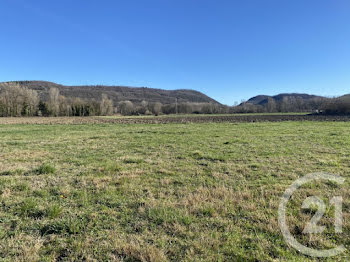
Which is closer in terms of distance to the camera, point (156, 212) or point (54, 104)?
point (156, 212)

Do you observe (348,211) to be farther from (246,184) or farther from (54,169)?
(54,169)

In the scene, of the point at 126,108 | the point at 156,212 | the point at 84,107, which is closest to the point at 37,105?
the point at 84,107

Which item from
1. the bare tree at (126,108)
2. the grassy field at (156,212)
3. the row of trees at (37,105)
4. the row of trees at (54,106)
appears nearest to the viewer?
the grassy field at (156,212)

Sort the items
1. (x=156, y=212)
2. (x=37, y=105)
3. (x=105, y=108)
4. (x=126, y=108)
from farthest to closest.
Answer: (x=126, y=108) → (x=105, y=108) → (x=37, y=105) → (x=156, y=212)

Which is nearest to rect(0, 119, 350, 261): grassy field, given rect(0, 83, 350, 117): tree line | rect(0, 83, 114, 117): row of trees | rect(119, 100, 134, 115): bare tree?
rect(0, 83, 350, 117): tree line

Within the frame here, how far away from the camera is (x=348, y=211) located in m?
3.77

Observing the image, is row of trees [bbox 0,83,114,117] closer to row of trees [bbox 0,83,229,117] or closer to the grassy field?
row of trees [bbox 0,83,229,117]

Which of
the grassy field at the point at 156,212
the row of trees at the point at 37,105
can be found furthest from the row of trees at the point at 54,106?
the grassy field at the point at 156,212

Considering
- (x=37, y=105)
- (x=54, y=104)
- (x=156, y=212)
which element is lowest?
(x=156, y=212)

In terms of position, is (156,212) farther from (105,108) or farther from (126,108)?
(126,108)

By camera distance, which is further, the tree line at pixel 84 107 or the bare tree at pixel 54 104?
the bare tree at pixel 54 104

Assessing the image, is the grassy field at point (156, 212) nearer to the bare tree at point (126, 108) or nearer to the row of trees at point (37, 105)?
the row of trees at point (37, 105)

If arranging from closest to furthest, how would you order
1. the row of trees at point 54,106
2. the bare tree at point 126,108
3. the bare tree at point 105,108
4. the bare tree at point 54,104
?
1. the row of trees at point 54,106
2. the bare tree at point 54,104
3. the bare tree at point 105,108
4. the bare tree at point 126,108

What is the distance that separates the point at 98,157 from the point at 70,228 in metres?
5.85
